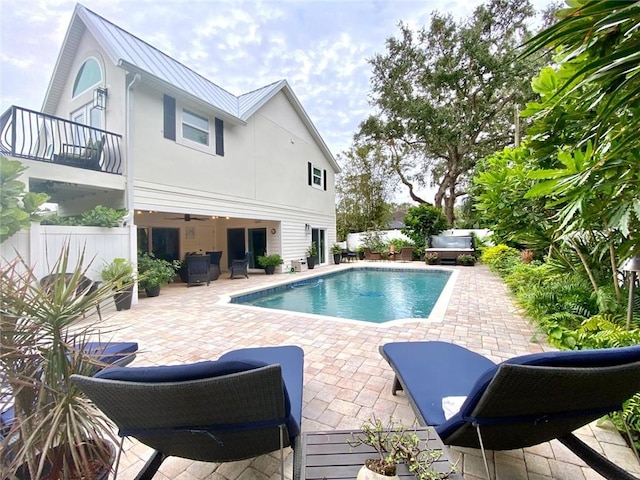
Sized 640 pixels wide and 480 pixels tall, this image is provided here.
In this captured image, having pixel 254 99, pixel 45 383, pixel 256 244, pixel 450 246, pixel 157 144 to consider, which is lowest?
pixel 45 383

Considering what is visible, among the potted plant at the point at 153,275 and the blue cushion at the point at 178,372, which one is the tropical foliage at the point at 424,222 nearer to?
the potted plant at the point at 153,275

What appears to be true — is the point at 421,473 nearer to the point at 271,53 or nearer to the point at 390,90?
the point at 271,53

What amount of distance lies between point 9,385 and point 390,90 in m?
20.3

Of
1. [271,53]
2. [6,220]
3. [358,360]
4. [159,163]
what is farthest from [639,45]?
[271,53]

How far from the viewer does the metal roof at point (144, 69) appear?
6672mm

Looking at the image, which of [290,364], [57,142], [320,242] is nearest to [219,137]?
[57,142]

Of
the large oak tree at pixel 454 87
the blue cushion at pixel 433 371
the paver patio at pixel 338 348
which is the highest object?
the large oak tree at pixel 454 87

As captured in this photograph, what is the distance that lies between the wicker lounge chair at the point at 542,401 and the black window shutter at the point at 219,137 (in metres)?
9.11

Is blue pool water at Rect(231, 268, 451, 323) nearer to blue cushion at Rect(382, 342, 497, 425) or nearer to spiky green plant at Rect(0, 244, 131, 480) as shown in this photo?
blue cushion at Rect(382, 342, 497, 425)

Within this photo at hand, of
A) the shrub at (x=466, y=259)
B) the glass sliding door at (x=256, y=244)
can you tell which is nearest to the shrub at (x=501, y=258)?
the shrub at (x=466, y=259)

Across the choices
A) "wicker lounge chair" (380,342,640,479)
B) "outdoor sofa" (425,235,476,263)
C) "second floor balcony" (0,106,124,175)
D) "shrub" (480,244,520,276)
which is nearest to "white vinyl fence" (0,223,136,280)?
"second floor balcony" (0,106,124,175)

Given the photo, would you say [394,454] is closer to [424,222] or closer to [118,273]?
[118,273]

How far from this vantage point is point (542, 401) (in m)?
1.43

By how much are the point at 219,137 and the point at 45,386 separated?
8862 mm
